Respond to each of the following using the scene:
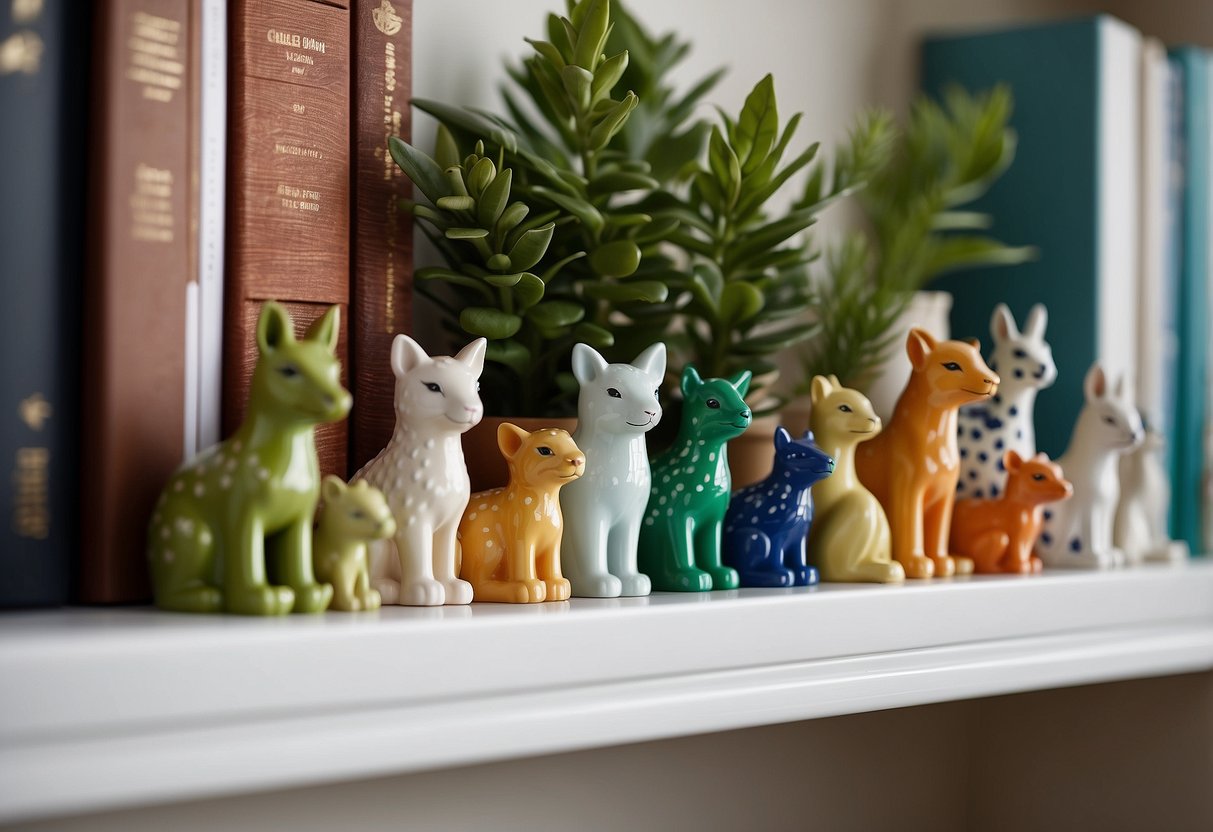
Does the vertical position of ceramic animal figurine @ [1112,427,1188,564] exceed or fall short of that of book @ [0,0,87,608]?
it falls short

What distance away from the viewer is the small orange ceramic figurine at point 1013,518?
0.79 m

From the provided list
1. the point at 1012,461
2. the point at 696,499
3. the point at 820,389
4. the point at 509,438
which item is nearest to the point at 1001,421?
the point at 1012,461

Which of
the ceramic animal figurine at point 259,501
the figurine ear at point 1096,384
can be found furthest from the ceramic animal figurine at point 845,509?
the ceramic animal figurine at point 259,501

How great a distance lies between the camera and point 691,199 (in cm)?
79

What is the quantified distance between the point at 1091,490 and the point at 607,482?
389mm

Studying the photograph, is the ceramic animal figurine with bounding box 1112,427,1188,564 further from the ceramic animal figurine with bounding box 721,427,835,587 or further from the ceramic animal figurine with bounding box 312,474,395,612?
the ceramic animal figurine with bounding box 312,474,395,612

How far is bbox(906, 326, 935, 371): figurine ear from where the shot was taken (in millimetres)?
775

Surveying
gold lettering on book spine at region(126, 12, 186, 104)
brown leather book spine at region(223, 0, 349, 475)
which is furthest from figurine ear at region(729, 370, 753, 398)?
gold lettering on book spine at region(126, 12, 186, 104)

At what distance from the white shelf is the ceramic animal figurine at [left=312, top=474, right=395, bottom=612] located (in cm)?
2

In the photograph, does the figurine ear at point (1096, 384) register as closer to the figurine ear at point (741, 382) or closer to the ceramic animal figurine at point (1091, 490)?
the ceramic animal figurine at point (1091, 490)

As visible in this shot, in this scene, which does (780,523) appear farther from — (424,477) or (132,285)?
(132,285)

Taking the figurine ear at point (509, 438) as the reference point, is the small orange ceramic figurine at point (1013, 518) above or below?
below

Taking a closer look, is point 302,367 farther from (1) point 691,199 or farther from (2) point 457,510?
(1) point 691,199

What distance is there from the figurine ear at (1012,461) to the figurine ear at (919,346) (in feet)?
0.32
